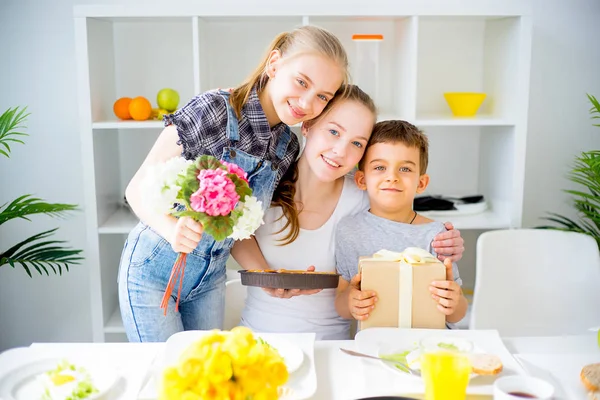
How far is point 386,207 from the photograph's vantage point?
1854 millimetres

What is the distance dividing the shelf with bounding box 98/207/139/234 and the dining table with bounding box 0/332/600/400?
3.93 ft

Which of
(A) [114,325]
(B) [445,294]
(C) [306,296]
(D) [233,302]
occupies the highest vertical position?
(B) [445,294]

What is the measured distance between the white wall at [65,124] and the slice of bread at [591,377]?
1.79m

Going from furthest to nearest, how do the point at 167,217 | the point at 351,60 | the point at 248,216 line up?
the point at 351,60 < the point at 167,217 < the point at 248,216

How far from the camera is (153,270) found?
182cm

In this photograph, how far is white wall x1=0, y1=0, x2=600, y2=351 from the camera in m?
2.91

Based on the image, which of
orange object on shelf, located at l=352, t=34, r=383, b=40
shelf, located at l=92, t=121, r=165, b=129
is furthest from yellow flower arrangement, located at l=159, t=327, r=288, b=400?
orange object on shelf, located at l=352, t=34, r=383, b=40

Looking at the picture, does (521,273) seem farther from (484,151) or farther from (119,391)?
(119,391)

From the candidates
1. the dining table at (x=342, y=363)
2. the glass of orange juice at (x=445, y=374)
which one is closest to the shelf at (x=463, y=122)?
the dining table at (x=342, y=363)

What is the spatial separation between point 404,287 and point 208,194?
1.81 ft

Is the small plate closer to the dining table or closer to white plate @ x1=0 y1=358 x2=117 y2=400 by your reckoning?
the dining table

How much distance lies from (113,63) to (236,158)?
56.5 inches

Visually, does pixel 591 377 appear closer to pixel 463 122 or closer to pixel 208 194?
pixel 208 194

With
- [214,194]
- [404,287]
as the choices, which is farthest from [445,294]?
[214,194]
